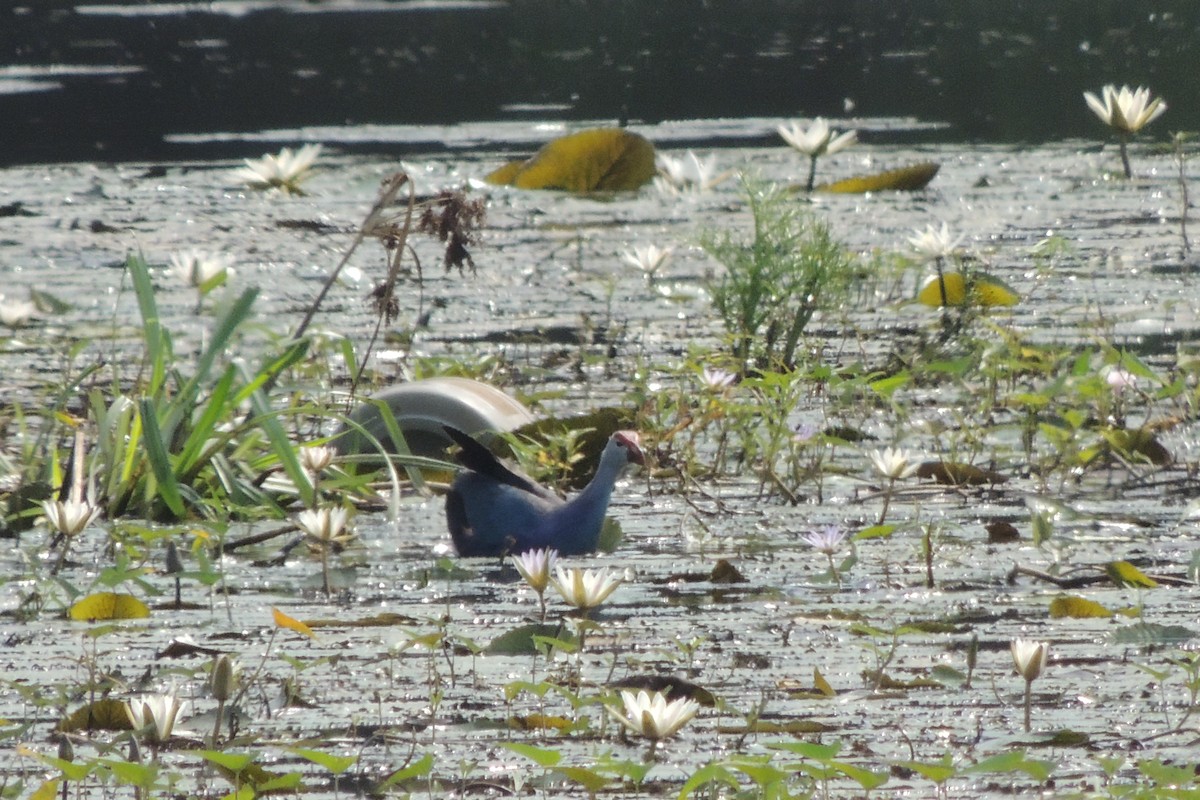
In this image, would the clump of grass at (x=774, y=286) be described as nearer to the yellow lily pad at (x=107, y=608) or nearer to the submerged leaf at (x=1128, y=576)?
the submerged leaf at (x=1128, y=576)

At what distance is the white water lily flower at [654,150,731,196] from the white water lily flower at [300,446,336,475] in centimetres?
362

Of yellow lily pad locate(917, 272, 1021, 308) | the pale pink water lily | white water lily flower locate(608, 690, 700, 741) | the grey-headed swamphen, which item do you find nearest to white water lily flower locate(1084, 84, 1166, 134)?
the pale pink water lily

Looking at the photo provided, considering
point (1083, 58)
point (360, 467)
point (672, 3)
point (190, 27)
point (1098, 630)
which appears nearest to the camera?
point (1098, 630)

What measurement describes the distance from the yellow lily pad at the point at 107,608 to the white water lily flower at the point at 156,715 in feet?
2.43

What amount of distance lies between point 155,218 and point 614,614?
5.66m

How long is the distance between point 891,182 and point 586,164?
1.49 meters

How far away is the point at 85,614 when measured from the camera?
3449 millimetres

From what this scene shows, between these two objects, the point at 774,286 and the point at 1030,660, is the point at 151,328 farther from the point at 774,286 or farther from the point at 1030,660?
the point at 1030,660

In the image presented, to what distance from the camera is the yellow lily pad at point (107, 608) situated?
3.44m

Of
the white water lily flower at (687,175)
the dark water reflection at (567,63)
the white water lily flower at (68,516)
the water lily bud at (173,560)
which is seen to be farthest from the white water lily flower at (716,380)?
the dark water reflection at (567,63)

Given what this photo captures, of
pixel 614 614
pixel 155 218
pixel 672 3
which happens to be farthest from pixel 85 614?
pixel 672 3

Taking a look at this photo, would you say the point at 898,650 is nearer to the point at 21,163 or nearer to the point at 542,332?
the point at 542,332

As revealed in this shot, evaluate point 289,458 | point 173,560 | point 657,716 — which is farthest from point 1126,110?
point 657,716

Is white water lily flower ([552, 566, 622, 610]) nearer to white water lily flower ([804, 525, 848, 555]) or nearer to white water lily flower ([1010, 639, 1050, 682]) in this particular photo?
white water lily flower ([804, 525, 848, 555])
